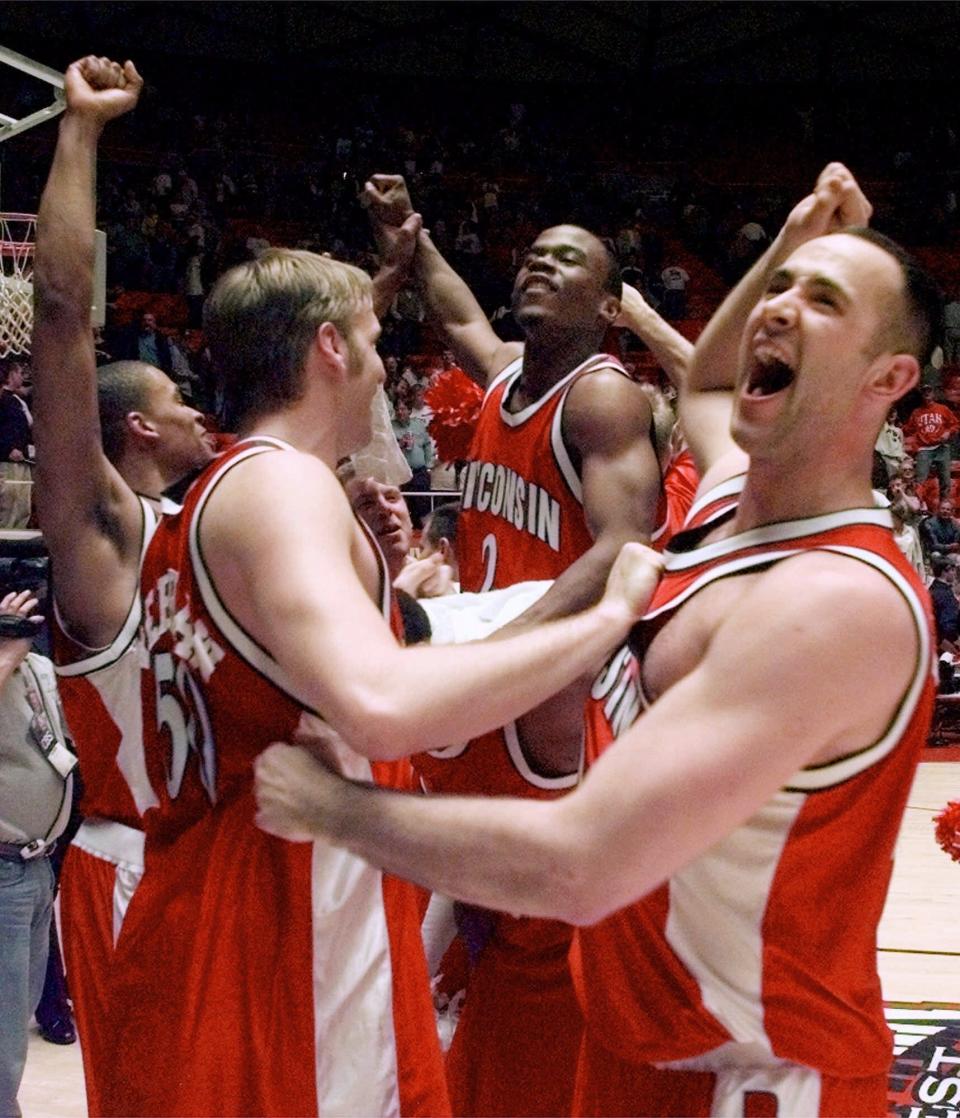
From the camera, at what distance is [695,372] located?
2.72m

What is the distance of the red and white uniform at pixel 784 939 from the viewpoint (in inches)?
69.7

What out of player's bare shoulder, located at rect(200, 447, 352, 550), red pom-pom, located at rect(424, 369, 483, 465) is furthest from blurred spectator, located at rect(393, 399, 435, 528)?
player's bare shoulder, located at rect(200, 447, 352, 550)

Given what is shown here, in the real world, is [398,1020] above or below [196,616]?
below

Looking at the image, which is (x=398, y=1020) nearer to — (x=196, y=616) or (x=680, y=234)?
(x=196, y=616)

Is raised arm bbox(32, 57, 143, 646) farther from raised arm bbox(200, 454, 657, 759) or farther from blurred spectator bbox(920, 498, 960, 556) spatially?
blurred spectator bbox(920, 498, 960, 556)

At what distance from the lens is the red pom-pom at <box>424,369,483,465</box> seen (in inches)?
200

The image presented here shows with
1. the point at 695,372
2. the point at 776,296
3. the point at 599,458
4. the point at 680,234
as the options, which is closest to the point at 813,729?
the point at 776,296

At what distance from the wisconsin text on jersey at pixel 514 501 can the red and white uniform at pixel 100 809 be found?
45.8 inches

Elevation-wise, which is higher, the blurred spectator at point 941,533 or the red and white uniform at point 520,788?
the red and white uniform at point 520,788

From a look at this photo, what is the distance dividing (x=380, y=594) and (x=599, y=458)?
1453 mm

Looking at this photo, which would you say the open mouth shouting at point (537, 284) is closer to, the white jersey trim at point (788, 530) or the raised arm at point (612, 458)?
the raised arm at point (612, 458)

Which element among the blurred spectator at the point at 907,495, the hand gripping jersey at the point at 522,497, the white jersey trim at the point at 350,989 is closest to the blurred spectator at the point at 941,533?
the blurred spectator at the point at 907,495

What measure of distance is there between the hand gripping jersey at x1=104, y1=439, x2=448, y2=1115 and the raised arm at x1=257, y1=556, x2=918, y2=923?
0.44m

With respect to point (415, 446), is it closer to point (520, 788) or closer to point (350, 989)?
point (520, 788)
